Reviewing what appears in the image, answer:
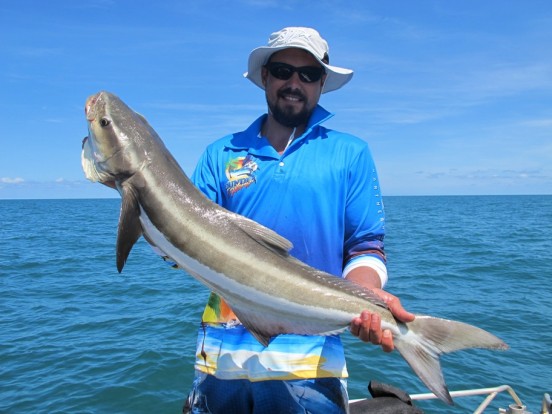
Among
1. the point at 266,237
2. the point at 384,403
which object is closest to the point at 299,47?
the point at 266,237

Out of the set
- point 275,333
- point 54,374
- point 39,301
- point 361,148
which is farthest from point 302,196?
point 39,301

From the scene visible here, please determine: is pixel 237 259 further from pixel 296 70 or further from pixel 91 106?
pixel 296 70

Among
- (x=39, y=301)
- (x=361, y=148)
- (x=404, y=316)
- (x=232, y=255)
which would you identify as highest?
(x=361, y=148)

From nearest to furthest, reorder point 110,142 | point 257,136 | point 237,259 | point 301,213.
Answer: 1. point 237,259
2. point 110,142
3. point 301,213
4. point 257,136

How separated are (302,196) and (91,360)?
10.6m

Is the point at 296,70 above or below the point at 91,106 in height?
above

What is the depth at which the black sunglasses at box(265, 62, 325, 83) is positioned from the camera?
14.9 ft

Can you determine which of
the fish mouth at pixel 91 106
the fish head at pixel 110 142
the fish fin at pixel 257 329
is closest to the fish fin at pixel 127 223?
the fish head at pixel 110 142

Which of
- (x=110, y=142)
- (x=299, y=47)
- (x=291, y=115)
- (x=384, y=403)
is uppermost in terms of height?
(x=299, y=47)

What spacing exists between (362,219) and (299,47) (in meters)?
1.71

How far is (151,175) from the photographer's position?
12.1 feet

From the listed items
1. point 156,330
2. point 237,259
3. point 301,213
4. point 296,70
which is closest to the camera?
point 237,259

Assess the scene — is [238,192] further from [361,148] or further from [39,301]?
[39,301]

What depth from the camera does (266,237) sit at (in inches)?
145
